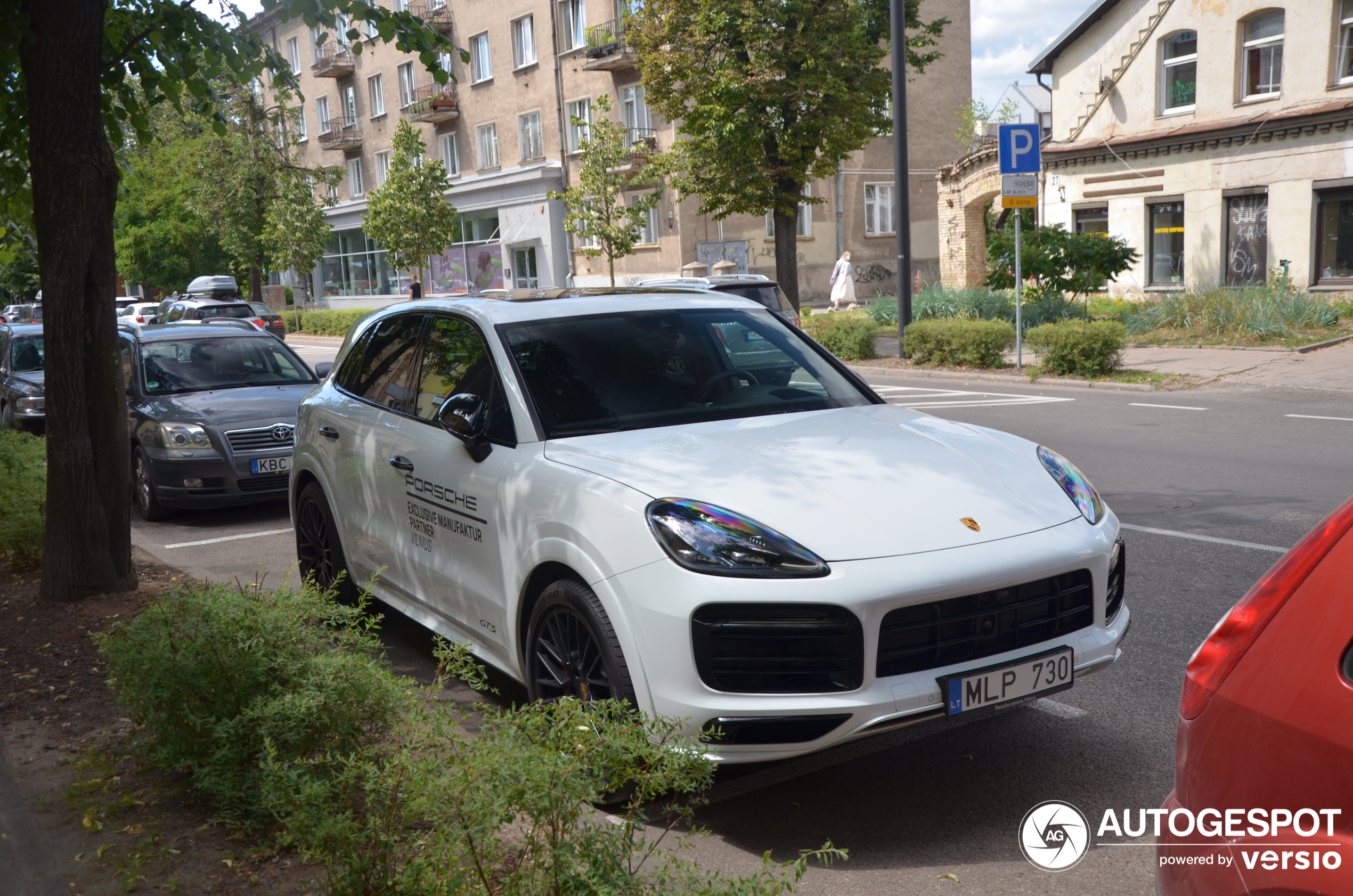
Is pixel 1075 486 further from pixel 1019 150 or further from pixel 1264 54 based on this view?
pixel 1264 54

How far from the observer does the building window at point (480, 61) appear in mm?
44312

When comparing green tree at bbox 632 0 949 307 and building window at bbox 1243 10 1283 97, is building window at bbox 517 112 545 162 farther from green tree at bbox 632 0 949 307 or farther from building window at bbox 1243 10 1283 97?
building window at bbox 1243 10 1283 97

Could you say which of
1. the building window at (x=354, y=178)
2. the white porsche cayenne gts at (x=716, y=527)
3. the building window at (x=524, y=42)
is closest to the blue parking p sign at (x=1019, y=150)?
the white porsche cayenne gts at (x=716, y=527)

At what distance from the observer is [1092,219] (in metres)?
A: 28.1

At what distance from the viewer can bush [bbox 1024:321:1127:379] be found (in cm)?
1606

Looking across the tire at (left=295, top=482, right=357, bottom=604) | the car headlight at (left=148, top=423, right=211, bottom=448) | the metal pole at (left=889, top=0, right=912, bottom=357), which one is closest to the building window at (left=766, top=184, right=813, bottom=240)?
the metal pole at (left=889, top=0, right=912, bottom=357)

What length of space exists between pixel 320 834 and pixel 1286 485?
26.0 ft

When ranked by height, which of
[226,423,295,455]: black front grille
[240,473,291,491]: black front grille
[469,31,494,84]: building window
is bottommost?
[240,473,291,491]: black front grille

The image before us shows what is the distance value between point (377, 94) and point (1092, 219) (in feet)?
114

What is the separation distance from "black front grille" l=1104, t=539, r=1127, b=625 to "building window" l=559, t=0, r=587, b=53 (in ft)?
125

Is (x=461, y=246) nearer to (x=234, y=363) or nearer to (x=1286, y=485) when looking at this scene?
(x=234, y=363)

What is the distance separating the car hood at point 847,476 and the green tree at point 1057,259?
19.3 m

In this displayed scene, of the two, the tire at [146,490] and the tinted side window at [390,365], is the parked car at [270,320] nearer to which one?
the tire at [146,490]

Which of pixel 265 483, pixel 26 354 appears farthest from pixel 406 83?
pixel 265 483
